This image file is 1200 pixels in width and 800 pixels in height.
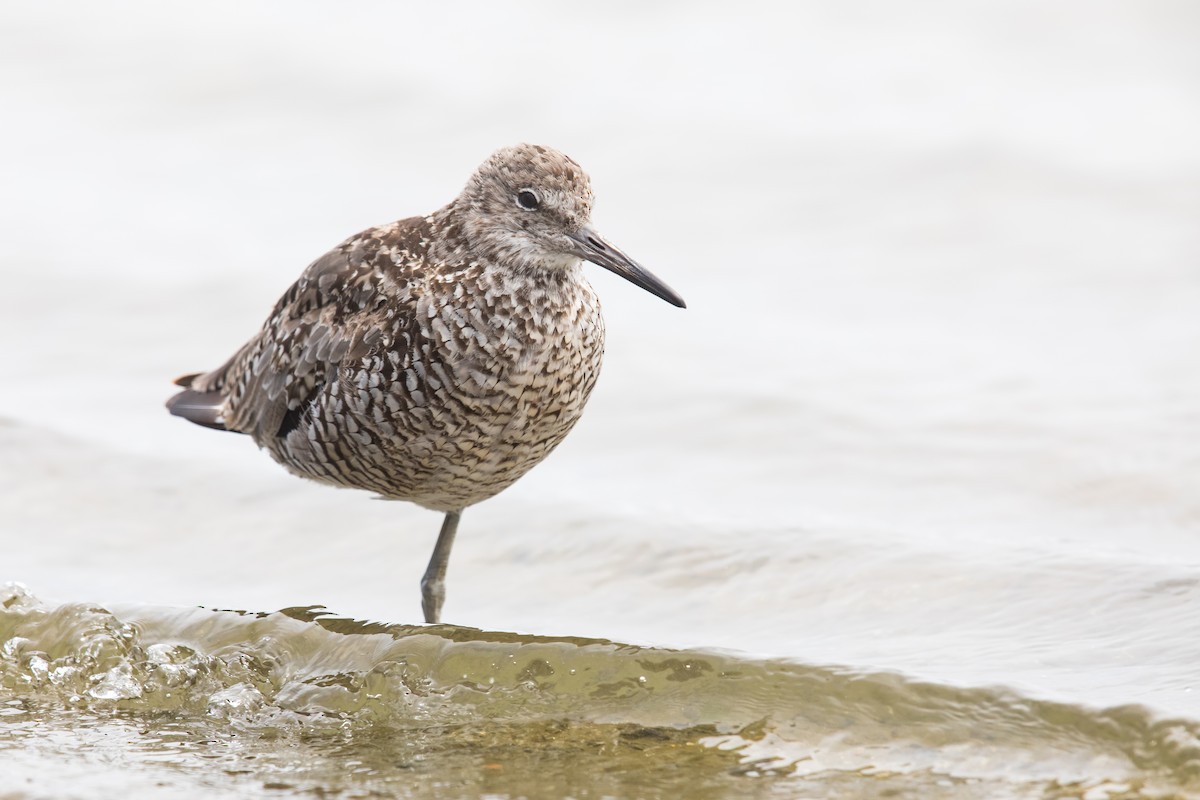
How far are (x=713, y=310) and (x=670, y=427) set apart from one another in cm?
165

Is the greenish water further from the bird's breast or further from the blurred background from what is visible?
the bird's breast

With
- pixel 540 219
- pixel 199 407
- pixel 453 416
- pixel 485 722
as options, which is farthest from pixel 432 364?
pixel 199 407

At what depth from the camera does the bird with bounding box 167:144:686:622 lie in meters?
7.04

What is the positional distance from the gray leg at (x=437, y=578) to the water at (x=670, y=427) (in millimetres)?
559

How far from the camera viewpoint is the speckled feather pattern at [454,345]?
23.1 ft

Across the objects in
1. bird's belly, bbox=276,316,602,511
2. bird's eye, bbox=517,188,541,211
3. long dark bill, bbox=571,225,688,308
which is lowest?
bird's belly, bbox=276,316,602,511

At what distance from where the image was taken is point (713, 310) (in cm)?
1288

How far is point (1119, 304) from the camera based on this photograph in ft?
41.1

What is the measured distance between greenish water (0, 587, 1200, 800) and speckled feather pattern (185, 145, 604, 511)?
0.76 metres

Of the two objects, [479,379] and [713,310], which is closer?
[479,379]

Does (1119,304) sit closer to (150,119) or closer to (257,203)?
(257,203)

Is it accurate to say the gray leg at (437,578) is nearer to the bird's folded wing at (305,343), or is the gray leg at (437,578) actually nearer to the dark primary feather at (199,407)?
the bird's folded wing at (305,343)

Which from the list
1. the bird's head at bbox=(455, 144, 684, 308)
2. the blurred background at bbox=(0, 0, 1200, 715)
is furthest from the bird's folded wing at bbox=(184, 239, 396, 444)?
the blurred background at bbox=(0, 0, 1200, 715)

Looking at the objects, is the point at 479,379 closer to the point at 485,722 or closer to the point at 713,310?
the point at 485,722
